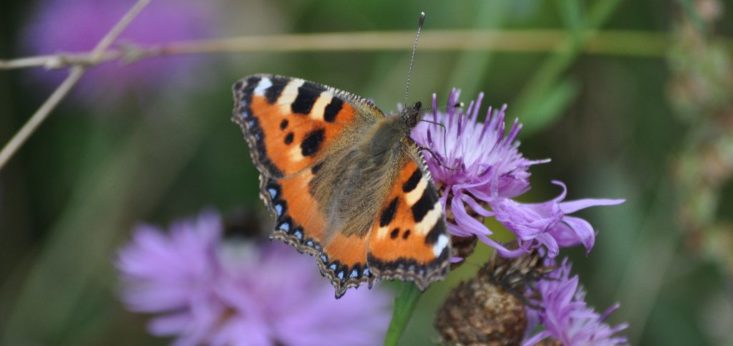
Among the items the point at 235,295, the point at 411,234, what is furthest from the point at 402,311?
the point at 235,295

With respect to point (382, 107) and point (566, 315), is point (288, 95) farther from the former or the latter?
point (382, 107)

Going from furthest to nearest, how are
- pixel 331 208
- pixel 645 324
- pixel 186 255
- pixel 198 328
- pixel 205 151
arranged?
pixel 205 151 → pixel 645 324 → pixel 186 255 → pixel 198 328 → pixel 331 208

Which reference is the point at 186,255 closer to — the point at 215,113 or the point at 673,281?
the point at 215,113

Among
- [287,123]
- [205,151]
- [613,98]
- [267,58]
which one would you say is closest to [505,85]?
[613,98]

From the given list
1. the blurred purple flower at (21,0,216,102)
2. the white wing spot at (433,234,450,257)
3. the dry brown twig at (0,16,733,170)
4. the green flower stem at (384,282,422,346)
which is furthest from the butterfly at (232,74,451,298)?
the blurred purple flower at (21,0,216,102)

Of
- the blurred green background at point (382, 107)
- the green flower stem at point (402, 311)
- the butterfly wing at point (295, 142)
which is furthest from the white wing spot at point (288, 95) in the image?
the blurred green background at point (382, 107)

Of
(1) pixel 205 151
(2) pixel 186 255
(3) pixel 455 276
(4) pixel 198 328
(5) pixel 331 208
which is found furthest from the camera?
(1) pixel 205 151
